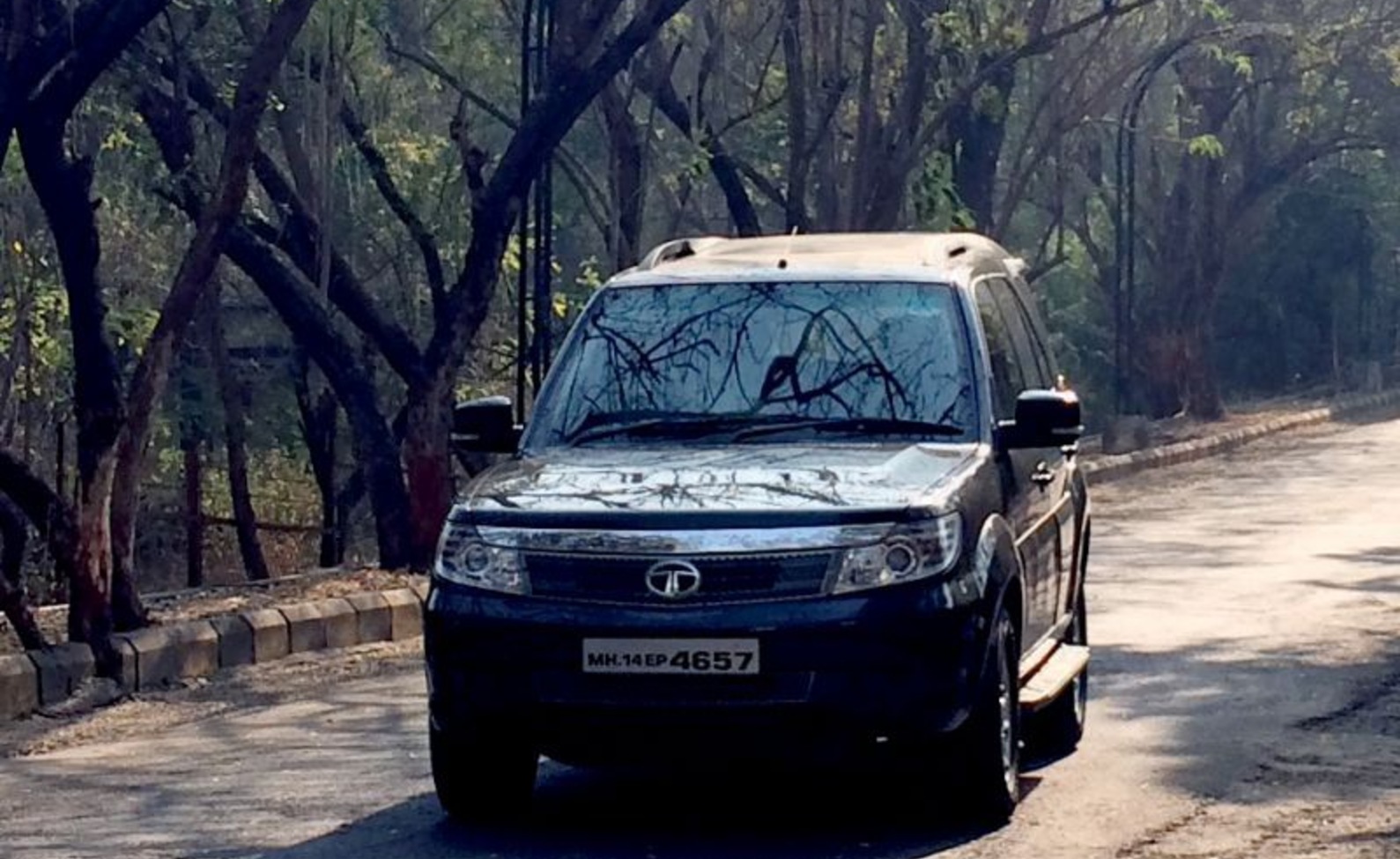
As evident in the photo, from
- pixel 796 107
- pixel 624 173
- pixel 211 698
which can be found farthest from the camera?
pixel 796 107

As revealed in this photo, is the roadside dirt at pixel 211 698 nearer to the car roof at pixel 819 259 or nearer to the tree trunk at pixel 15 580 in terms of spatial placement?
the tree trunk at pixel 15 580

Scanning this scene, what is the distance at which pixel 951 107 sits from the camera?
899 inches

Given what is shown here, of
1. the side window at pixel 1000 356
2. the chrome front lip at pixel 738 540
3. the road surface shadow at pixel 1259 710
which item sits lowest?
the road surface shadow at pixel 1259 710

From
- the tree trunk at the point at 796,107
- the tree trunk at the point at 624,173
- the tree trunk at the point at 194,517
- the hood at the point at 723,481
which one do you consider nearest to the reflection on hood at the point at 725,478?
the hood at the point at 723,481

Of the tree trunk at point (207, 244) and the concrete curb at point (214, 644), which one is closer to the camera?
the concrete curb at point (214, 644)

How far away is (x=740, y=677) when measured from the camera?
7.44 metres

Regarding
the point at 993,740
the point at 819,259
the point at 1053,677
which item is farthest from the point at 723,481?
the point at 1053,677

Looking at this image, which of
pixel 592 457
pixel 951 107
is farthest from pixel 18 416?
pixel 592 457

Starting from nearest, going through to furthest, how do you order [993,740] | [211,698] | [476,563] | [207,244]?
[476,563], [993,740], [211,698], [207,244]

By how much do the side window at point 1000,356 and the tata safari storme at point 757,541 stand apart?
1.1 inches

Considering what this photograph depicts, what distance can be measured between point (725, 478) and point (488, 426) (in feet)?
4.51

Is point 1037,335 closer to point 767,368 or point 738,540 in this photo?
point 767,368

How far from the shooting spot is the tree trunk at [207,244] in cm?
1363

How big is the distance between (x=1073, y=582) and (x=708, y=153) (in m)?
12.5
